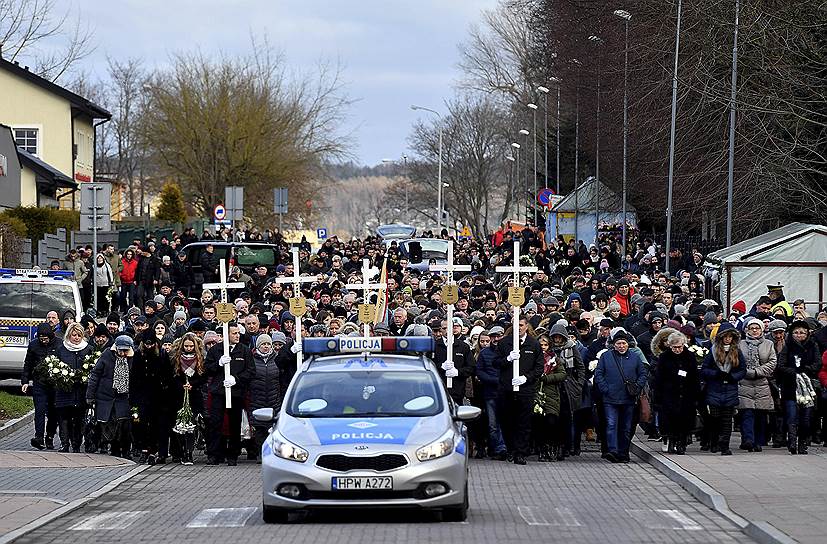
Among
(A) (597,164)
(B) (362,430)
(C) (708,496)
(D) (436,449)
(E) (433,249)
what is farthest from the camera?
(A) (597,164)

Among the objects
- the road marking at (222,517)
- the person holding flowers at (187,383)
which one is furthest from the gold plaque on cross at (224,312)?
the road marking at (222,517)

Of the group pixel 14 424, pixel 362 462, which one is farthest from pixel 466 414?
pixel 14 424

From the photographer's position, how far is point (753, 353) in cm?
1928

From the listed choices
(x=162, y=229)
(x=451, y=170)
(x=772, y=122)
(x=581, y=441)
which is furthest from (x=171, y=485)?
(x=451, y=170)

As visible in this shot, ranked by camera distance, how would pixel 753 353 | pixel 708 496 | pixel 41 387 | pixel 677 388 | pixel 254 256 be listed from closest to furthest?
pixel 708 496
pixel 677 388
pixel 753 353
pixel 41 387
pixel 254 256

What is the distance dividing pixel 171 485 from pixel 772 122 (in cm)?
2635

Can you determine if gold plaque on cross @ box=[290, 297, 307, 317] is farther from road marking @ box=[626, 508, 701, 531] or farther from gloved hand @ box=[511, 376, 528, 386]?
road marking @ box=[626, 508, 701, 531]

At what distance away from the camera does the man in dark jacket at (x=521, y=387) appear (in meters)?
19.0

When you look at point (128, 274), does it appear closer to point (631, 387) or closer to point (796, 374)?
point (631, 387)

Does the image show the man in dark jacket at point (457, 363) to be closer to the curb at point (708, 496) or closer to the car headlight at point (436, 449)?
the curb at point (708, 496)

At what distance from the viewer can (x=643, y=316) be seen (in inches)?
910

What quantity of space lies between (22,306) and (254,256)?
15.6 m

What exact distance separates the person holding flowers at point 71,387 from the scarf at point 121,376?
873 mm

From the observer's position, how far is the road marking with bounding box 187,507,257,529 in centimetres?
1327
